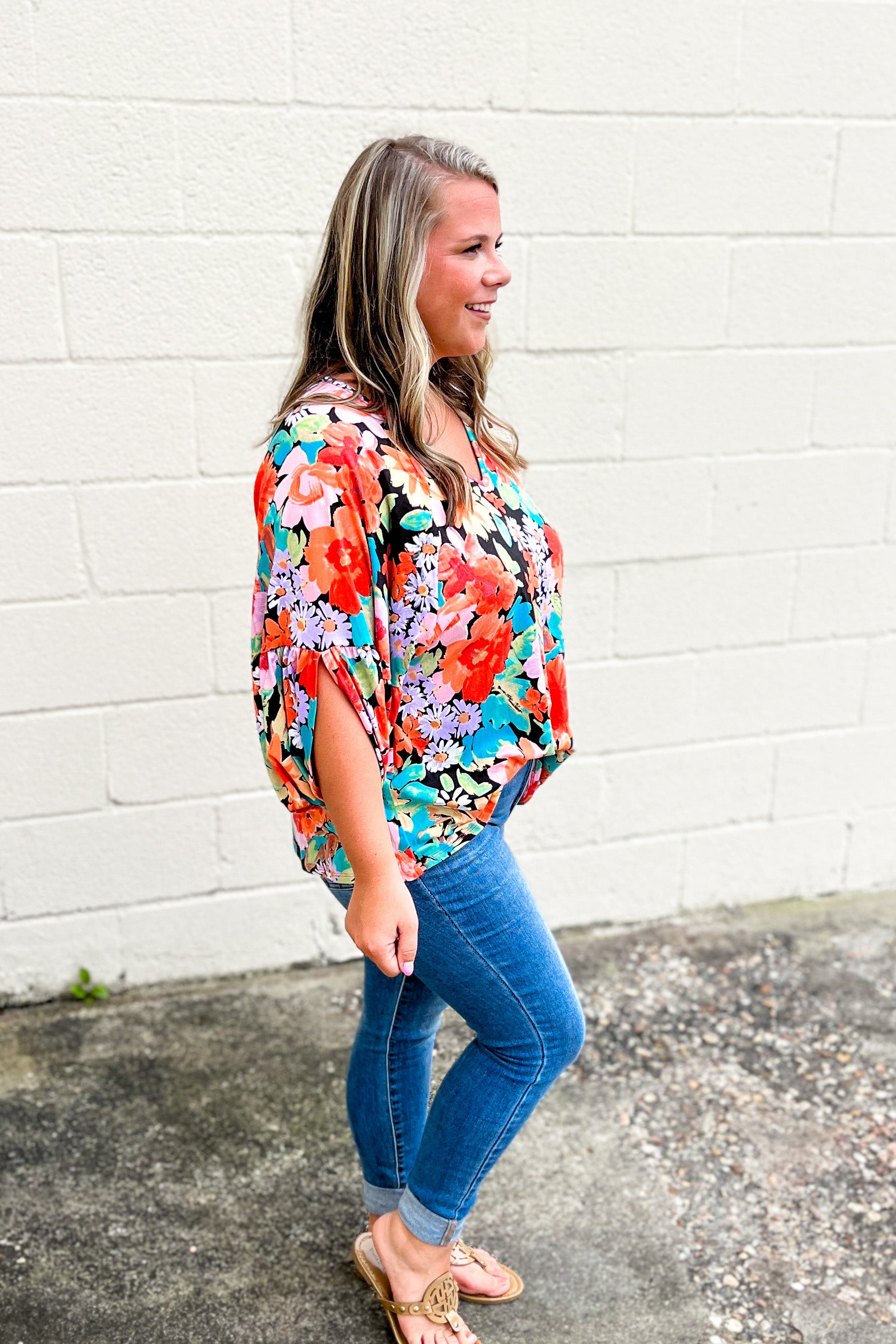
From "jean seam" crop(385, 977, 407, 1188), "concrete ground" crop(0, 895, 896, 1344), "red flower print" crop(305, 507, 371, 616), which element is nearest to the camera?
"red flower print" crop(305, 507, 371, 616)

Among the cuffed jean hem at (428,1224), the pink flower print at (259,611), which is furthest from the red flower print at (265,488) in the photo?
the cuffed jean hem at (428,1224)

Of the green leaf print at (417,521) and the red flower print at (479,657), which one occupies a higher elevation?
the green leaf print at (417,521)

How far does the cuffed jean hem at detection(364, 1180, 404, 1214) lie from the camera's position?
201 cm

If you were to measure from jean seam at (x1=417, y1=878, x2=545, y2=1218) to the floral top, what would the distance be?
71mm

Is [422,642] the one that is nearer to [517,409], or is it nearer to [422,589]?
[422,589]

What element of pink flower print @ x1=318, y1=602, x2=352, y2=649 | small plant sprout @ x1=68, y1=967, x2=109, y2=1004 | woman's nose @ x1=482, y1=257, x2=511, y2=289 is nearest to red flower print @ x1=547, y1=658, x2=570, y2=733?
pink flower print @ x1=318, y1=602, x2=352, y2=649

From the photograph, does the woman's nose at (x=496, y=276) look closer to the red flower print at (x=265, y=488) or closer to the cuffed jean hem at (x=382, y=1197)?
the red flower print at (x=265, y=488)

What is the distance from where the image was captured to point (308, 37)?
2.49 meters

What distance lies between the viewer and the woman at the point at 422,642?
1529 mm

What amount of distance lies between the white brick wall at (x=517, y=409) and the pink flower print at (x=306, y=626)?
1.25 metres

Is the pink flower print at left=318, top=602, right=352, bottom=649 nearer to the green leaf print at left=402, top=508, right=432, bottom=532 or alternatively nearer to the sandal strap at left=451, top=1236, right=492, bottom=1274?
the green leaf print at left=402, top=508, right=432, bottom=532

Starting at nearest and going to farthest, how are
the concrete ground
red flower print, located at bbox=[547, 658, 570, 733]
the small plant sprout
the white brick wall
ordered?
red flower print, located at bbox=[547, 658, 570, 733] < the concrete ground < the white brick wall < the small plant sprout

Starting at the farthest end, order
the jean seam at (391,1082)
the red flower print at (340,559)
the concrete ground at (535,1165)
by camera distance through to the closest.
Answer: the concrete ground at (535,1165) → the jean seam at (391,1082) → the red flower print at (340,559)

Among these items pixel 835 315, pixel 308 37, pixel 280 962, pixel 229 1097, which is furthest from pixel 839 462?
pixel 229 1097
